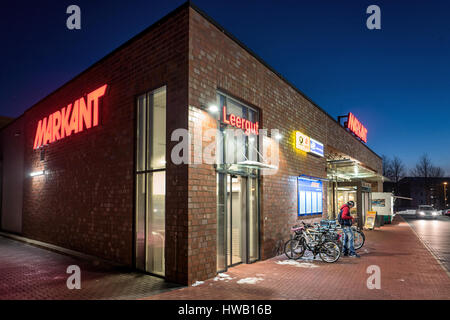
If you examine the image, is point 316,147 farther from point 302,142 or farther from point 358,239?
point 358,239

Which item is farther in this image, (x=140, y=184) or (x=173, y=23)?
(x=140, y=184)

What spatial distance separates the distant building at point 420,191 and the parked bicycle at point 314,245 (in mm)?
59875

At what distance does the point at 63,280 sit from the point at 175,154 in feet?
12.6

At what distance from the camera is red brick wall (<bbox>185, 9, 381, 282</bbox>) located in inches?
310

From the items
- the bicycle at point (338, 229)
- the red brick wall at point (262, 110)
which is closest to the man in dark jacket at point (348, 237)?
the bicycle at point (338, 229)

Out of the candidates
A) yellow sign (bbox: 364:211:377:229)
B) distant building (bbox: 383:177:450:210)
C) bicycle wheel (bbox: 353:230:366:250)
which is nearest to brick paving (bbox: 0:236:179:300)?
bicycle wheel (bbox: 353:230:366:250)

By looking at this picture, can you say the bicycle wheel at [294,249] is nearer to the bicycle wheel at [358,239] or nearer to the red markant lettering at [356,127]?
the bicycle wheel at [358,239]

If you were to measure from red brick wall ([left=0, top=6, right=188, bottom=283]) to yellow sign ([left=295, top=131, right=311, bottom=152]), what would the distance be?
6.54 m

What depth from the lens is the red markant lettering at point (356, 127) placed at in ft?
73.2

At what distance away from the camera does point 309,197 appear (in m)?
14.2
